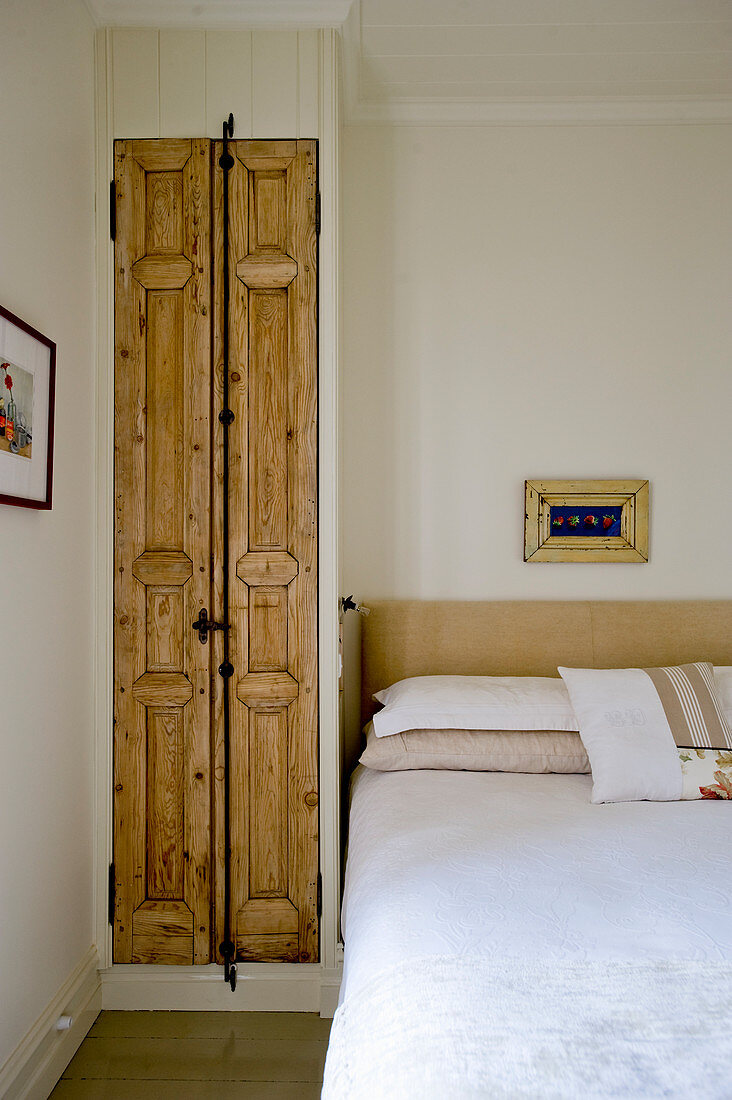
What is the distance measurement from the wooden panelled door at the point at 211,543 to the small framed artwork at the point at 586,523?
0.88m

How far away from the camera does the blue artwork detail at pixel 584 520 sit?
2.62 metres

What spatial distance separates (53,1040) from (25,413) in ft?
5.13

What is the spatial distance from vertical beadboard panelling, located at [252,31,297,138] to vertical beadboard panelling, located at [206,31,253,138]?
2 centimetres

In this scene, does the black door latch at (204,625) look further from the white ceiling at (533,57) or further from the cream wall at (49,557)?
the white ceiling at (533,57)

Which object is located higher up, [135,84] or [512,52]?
[512,52]

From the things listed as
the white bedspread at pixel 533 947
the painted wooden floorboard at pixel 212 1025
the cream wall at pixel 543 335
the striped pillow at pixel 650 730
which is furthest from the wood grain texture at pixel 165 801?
the striped pillow at pixel 650 730

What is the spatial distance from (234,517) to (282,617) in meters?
0.33

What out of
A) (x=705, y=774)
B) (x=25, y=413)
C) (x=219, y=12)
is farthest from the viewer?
(x=219, y=12)

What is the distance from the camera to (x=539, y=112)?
8.60ft

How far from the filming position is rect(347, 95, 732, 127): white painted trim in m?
2.61

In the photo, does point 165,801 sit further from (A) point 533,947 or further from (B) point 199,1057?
(A) point 533,947

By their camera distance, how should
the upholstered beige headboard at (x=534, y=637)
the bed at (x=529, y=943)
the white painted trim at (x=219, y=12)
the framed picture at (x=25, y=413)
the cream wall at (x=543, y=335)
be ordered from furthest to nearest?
1. the cream wall at (x=543, y=335)
2. the upholstered beige headboard at (x=534, y=637)
3. the white painted trim at (x=219, y=12)
4. the framed picture at (x=25, y=413)
5. the bed at (x=529, y=943)

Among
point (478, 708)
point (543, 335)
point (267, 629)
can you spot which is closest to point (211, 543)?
point (267, 629)

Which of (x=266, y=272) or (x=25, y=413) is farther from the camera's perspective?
(x=266, y=272)
